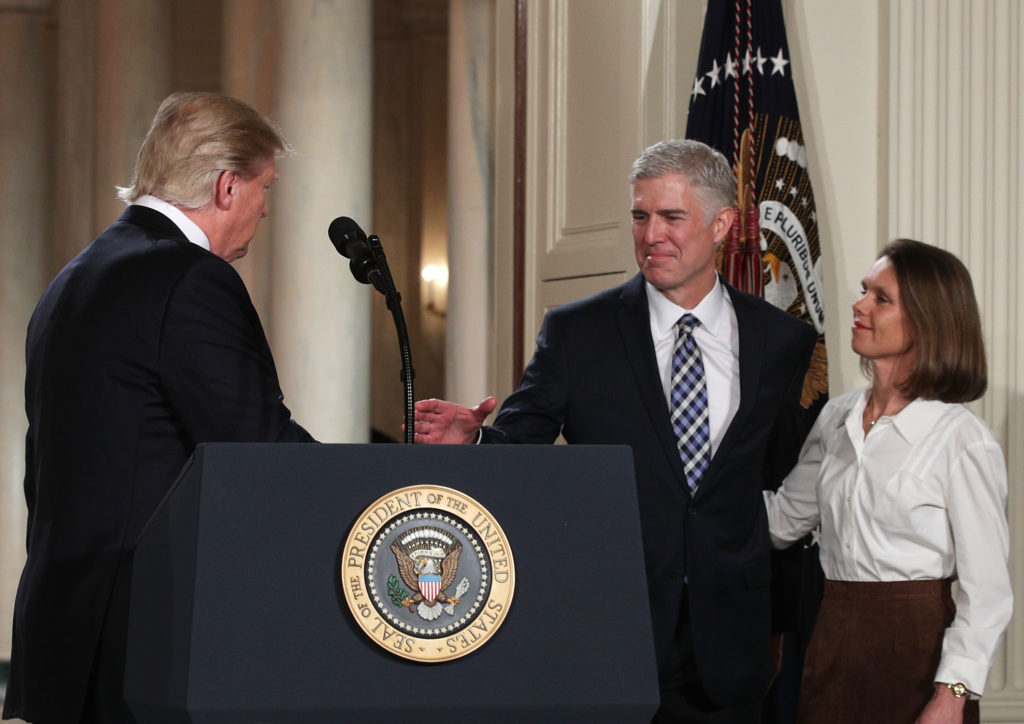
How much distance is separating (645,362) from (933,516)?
27.7 inches

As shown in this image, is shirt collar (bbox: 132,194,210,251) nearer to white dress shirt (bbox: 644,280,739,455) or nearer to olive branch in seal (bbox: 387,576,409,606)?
olive branch in seal (bbox: 387,576,409,606)

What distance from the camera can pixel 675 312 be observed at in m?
2.88

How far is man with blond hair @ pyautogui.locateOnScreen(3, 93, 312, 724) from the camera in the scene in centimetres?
184

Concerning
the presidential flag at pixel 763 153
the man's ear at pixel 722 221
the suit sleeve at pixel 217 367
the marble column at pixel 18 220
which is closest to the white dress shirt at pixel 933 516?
the man's ear at pixel 722 221

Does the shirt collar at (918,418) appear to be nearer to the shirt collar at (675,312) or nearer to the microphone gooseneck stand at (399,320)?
Answer: the shirt collar at (675,312)

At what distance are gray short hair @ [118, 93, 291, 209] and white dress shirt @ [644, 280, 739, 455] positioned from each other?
114cm

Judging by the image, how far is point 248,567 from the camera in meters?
1.27

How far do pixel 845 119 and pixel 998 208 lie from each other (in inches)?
24.1

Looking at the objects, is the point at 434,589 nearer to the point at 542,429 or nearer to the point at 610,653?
the point at 610,653

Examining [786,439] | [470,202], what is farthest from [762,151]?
[470,202]

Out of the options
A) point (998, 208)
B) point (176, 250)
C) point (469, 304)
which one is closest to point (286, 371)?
point (469, 304)

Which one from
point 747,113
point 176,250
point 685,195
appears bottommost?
point 176,250

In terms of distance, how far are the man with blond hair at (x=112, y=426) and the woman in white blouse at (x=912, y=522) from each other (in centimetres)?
134

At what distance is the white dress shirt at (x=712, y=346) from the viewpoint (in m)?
2.82
